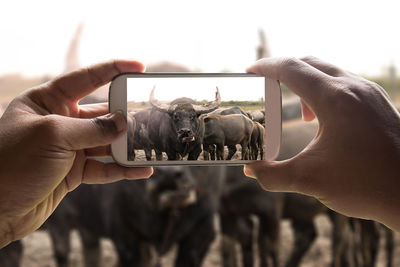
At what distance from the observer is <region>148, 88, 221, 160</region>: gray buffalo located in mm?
519

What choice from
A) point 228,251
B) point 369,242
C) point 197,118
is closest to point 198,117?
point 197,118

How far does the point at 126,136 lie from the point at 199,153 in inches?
3.6

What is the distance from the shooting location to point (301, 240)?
1.76m

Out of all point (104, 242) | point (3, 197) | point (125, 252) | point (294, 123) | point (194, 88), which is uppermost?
point (194, 88)

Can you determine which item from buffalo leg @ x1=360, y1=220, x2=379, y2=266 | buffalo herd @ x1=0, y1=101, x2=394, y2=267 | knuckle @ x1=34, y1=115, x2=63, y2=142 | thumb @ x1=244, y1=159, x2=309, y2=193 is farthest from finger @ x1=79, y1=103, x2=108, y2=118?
buffalo leg @ x1=360, y1=220, x2=379, y2=266

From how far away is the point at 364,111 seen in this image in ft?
1.43

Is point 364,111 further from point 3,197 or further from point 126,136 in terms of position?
point 3,197

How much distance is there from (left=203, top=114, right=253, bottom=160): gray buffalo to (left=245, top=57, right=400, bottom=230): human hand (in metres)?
0.06

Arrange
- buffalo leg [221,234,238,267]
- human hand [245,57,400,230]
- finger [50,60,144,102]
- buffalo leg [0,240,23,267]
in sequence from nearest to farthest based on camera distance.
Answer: human hand [245,57,400,230], finger [50,60,144,102], buffalo leg [0,240,23,267], buffalo leg [221,234,238,267]

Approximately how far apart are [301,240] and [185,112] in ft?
4.58

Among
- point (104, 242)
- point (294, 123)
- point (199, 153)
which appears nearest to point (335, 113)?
point (199, 153)

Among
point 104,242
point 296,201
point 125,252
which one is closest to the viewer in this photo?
point 125,252

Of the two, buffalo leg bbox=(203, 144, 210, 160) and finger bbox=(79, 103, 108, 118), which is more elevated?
finger bbox=(79, 103, 108, 118)

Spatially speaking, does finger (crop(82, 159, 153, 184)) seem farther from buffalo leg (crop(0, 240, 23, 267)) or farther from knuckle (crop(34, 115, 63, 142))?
buffalo leg (crop(0, 240, 23, 267))
